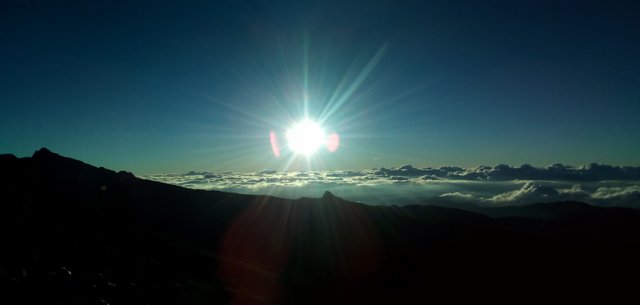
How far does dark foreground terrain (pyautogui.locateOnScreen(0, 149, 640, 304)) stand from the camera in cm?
2005

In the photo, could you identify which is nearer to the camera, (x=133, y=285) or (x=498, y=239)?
(x=133, y=285)

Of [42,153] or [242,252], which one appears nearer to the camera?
[242,252]

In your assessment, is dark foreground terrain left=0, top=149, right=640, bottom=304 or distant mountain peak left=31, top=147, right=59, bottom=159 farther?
distant mountain peak left=31, top=147, right=59, bottom=159

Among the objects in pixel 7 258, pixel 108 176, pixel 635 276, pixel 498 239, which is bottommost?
pixel 635 276

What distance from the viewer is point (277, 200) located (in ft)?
437

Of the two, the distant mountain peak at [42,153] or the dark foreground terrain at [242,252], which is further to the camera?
the distant mountain peak at [42,153]

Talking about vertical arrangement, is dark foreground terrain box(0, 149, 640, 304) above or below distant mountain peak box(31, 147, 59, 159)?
below

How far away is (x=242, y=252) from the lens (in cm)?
8525

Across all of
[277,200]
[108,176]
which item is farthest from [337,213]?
[108,176]

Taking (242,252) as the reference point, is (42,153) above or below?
above

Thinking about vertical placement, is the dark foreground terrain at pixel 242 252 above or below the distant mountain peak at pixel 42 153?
below

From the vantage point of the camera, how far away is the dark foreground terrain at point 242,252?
2005 centimetres

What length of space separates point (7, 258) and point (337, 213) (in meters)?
119

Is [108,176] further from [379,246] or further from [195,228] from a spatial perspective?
[379,246]
